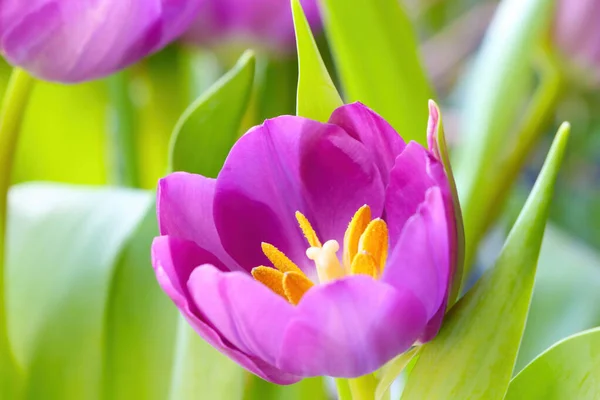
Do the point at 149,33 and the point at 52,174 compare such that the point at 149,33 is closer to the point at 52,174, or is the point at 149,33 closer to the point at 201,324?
the point at 201,324

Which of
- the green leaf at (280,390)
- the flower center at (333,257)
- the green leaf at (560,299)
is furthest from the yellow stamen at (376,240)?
the green leaf at (560,299)

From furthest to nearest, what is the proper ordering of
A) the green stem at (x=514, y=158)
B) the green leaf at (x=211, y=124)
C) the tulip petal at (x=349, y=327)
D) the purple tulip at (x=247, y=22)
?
1. the purple tulip at (x=247, y=22)
2. the green stem at (x=514, y=158)
3. the green leaf at (x=211, y=124)
4. the tulip petal at (x=349, y=327)

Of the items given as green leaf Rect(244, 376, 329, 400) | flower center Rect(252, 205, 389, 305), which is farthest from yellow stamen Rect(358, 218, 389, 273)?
green leaf Rect(244, 376, 329, 400)

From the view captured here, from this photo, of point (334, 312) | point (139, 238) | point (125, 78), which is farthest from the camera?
point (125, 78)

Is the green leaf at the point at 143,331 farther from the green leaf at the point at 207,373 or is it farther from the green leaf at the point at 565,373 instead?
the green leaf at the point at 565,373

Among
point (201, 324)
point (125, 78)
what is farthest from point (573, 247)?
point (201, 324)

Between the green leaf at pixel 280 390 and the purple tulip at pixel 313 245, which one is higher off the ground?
the purple tulip at pixel 313 245

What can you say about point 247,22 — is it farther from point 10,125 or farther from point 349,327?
point 349,327
